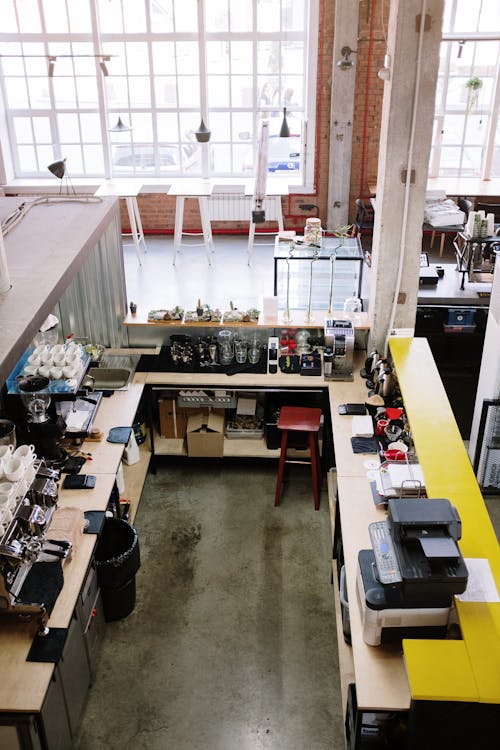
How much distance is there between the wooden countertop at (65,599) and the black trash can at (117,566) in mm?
267

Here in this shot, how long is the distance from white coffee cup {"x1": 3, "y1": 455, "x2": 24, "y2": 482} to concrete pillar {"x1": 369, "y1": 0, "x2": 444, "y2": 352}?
3438 mm

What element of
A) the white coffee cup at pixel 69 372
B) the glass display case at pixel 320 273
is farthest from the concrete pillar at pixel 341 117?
the white coffee cup at pixel 69 372

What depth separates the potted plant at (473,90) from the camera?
1067 cm

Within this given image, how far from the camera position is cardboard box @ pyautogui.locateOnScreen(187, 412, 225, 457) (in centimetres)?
637

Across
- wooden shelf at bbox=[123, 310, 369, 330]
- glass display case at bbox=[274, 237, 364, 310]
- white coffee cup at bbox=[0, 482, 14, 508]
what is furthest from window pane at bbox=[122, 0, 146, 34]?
white coffee cup at bbox=[0, 482, 14, 508]

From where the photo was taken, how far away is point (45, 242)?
467 cm

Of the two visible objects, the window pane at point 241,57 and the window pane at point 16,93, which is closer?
the window pane at point 241,57

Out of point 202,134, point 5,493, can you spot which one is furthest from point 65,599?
point 202,134

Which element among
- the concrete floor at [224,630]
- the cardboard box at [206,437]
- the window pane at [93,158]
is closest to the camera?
the concrete floor at [224,630]

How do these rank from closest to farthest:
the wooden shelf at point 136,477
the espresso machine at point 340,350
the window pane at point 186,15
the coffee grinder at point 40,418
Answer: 1. the coffee grinder at point 40,418
2. the wooden shelf at point 136,477
3. the espresso machine at point 340,350
4. the window pane at point 186,15

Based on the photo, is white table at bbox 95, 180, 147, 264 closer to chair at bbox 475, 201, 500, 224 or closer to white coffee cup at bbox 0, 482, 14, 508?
chair at bbox 475, 201, 500, 224

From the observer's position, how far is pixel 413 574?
3.44m

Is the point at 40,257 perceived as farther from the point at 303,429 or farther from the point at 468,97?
the point at 468,97

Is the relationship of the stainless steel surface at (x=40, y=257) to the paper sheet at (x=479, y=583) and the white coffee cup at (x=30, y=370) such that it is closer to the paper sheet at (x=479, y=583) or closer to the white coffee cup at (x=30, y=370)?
the white coffee cup at (x=30, y=370)
